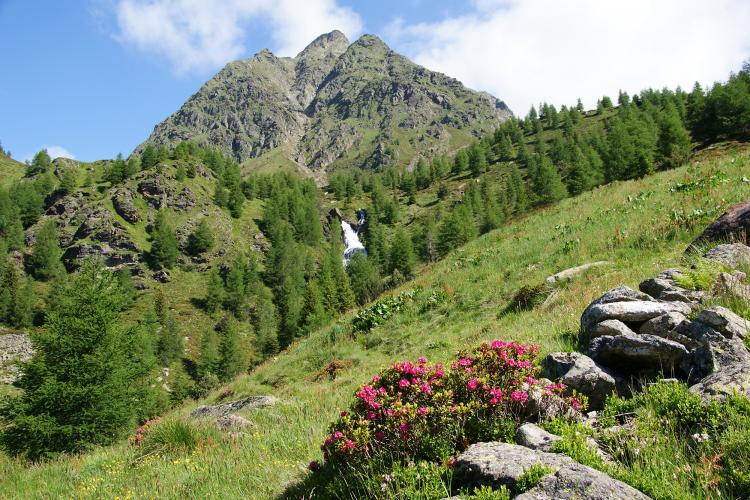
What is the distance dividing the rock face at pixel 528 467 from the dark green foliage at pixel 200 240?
410 feet

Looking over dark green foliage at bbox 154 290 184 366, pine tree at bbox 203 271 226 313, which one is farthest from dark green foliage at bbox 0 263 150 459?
pine tree at bbox 203 271 226 313

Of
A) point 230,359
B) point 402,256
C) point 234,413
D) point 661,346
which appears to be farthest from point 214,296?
point 661,346

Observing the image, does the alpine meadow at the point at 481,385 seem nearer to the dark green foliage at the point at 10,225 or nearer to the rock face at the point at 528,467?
the rock face at the point at 528,467

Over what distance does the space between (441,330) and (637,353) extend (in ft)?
29.4

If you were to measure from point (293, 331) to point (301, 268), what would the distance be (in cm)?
3797

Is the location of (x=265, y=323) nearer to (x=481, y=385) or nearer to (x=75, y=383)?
(x=75, y=383)

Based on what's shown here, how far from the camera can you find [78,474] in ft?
25.8

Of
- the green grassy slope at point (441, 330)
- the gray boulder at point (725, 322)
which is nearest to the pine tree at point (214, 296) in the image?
the green grassy slope at point (441, 330)

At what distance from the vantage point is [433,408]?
14.1 ft

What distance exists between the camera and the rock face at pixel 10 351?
6128 centimetres

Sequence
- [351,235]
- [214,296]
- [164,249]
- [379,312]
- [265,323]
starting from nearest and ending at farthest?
[379,312] < [265,323] < [214,296] < [164,249] < [351,235]

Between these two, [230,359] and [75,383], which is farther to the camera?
[230,359]

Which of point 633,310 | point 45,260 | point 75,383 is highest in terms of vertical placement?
point 45,260

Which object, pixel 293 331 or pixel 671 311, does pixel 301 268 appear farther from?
pixel 671 311
